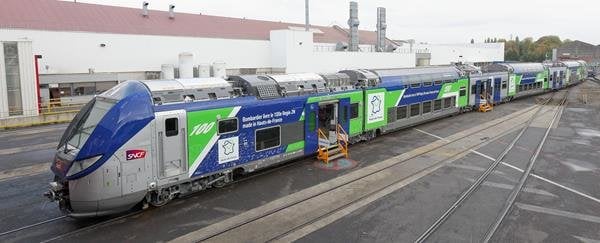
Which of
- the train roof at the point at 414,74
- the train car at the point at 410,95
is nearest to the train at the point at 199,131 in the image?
the train car at the point at 410,95

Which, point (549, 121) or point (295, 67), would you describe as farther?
point (295, 67)

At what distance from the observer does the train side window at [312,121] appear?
57.5 feet

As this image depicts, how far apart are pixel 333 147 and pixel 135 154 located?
32.9ft

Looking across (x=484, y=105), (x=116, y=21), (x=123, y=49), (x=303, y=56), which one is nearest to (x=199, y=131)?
(x=484, y=105)

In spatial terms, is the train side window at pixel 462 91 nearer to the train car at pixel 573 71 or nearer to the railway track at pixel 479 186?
the railway track at pixel 479 186

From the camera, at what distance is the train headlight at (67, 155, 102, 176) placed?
424 inches

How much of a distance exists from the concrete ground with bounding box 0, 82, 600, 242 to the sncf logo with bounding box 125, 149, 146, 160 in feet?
5.67

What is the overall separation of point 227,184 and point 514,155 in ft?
42.2

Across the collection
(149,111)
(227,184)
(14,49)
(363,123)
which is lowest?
(227,184)

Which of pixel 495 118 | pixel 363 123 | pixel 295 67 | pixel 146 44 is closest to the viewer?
pixel 363 123

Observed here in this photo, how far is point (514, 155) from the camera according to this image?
19.4 metres

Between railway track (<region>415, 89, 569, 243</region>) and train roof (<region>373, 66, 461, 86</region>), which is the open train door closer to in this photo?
train roof (<region>373, 66, 461, 86</region>)

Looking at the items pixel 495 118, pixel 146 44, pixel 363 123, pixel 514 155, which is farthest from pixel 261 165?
pixel 146 44

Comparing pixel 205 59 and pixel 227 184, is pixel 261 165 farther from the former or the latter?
pixel 205 59
